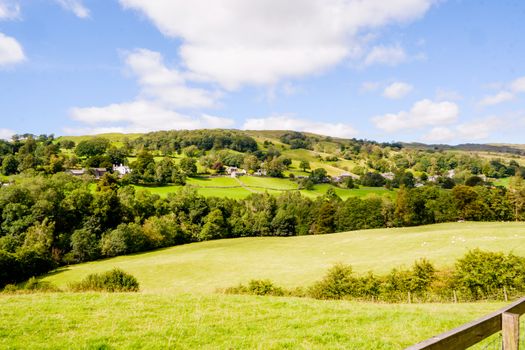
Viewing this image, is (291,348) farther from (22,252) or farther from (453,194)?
(453,194)

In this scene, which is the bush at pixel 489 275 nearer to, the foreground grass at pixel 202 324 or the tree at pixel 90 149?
the foreground grass at pixel 202 324

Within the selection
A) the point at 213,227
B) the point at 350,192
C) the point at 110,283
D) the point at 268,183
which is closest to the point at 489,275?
the point at 110,283

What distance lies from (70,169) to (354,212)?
11682 cm

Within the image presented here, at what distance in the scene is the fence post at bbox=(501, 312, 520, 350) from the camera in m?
4.61

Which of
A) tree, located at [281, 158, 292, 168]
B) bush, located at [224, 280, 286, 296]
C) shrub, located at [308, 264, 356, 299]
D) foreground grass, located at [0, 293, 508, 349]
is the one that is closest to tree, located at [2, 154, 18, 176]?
tree, located at [281, 158, 292, 168]

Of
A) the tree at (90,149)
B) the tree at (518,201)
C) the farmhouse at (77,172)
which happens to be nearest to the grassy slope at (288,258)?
the tree at (518,201)

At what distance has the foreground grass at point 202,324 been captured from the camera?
10500 millimetres

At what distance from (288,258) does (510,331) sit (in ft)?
196

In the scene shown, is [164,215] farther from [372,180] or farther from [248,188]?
[372,180]

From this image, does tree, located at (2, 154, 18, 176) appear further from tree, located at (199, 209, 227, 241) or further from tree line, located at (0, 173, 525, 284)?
tree, located at (199, 209, 227, 241)

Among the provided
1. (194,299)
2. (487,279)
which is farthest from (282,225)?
(194,299)

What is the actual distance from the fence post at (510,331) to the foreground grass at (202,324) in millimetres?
6207

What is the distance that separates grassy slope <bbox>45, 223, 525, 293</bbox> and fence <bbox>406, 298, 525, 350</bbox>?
122 feet

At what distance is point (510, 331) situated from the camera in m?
4.68
